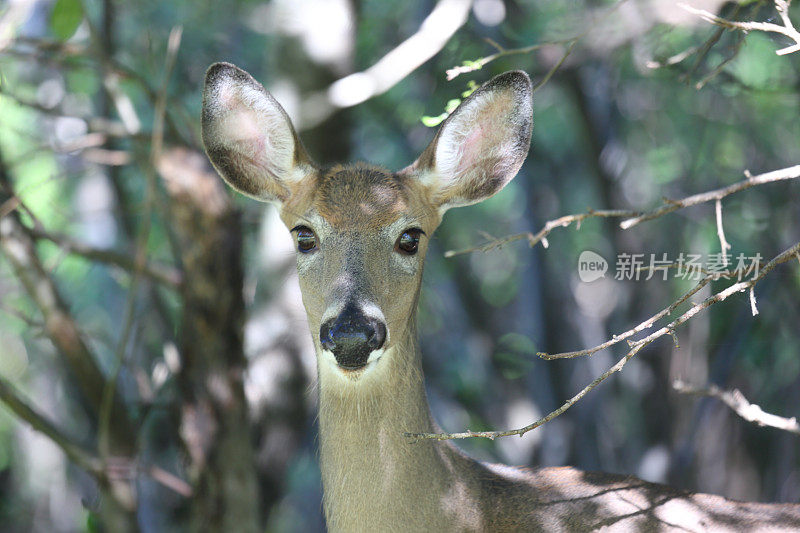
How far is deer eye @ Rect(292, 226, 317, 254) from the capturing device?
480 cm

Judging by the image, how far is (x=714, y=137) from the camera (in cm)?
1372

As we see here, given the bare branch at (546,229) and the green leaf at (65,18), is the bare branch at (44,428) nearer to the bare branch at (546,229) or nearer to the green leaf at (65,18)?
the green leaf at (65,18)

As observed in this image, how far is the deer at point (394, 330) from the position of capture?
175 inches

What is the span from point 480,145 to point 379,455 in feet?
5.97

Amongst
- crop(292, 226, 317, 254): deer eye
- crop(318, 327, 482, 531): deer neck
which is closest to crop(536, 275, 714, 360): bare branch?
crop(318, 327, 482, 531): deer neck

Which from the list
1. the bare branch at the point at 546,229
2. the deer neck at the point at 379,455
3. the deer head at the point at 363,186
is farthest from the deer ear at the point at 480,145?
the deer neck at the point at 379,455

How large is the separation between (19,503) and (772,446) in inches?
496

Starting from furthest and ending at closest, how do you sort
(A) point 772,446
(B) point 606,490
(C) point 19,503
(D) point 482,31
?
(C) point 19,503 → (A) point 772,446 → (D) point 482,31 → (B) point 606,490

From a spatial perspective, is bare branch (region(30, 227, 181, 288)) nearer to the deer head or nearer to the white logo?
the deer head

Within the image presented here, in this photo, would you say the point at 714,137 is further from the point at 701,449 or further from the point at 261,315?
the point at 261,315

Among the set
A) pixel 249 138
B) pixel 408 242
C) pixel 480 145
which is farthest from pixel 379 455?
pixel 249 138

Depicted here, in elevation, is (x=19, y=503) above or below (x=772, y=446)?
above

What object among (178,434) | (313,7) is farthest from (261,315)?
(313,7)

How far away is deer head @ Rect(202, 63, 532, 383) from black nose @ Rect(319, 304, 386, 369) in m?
0.06
